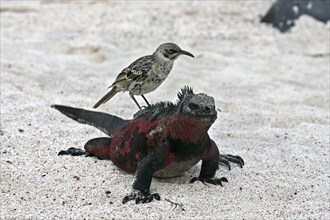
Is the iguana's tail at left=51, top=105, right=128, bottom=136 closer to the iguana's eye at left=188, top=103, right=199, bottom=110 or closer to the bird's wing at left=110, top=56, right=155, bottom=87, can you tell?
the bird's wing at left=110, top=56, right=155, bottom=87

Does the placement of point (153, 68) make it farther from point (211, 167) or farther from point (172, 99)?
point (172, 99)

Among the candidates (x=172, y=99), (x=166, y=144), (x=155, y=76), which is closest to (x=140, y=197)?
(x=166, y=144)

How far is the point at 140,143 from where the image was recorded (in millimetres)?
3654

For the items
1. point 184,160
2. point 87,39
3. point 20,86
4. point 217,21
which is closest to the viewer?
point 184,160

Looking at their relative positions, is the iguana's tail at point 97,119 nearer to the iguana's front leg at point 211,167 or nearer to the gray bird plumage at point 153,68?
the gray bird plumage at point 153,68

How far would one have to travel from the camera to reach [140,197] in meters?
3.34

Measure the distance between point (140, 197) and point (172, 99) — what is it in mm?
2617

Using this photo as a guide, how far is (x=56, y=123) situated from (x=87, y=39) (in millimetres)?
3069

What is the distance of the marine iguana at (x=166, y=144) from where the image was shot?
132 inches

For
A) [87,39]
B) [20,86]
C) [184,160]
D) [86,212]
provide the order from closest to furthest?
Answer: [86,212] < [184,160] < [20,86] < [87,39]

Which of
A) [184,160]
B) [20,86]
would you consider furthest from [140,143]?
[20,86]

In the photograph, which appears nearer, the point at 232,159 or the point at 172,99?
the point at 232,159

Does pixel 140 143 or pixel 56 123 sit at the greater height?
pixel 140 143

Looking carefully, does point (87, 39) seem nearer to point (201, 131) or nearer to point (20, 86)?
point (20, 86)
